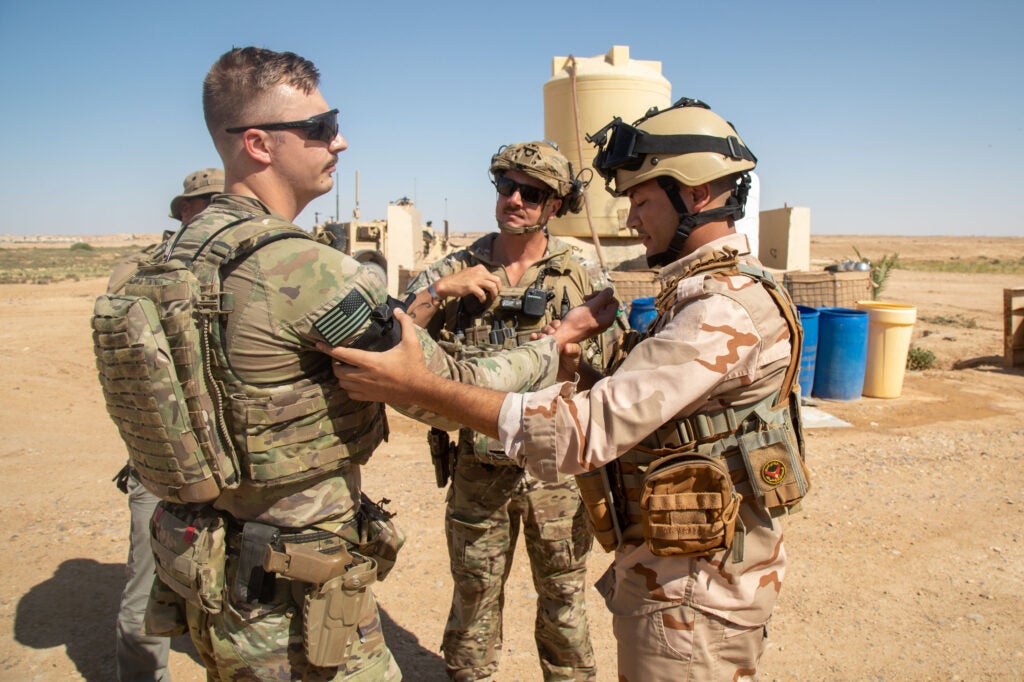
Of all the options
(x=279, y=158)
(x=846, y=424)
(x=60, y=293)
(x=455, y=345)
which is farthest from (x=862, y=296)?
(x=60, y=293)

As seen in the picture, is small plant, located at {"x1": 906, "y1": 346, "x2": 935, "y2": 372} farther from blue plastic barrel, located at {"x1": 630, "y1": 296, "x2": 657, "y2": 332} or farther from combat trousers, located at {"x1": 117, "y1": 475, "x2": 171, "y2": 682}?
combat trousers, located at {"x1": 117, "y1": 475, "x2": 171, "y2": 682}

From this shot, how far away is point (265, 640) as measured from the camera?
2035 millimetres

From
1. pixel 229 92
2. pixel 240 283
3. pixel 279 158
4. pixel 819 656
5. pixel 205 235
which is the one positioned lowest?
pixel 819 656

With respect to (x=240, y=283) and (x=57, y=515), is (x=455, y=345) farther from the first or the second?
(x=57, y=515)

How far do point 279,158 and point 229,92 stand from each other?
226 millimetres

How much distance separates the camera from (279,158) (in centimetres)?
218

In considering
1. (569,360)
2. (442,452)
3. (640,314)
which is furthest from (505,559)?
(640,314)

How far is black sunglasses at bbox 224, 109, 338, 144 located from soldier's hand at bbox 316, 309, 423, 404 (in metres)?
0.61

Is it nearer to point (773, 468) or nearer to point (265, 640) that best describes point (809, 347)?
point (773, 468)

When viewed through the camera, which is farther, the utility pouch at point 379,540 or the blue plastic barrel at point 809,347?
the blue plastic barrel at point 809,347

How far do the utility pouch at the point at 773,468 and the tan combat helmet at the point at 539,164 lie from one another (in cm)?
199

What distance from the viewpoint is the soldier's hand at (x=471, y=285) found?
3482 millimetres

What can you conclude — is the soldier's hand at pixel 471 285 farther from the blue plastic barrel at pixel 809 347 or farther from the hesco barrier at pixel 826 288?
the hesco barrier at pixel 826 288

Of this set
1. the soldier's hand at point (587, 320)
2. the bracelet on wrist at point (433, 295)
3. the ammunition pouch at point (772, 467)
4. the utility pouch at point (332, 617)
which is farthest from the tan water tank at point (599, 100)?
the utility pouch at point (332, 617)
